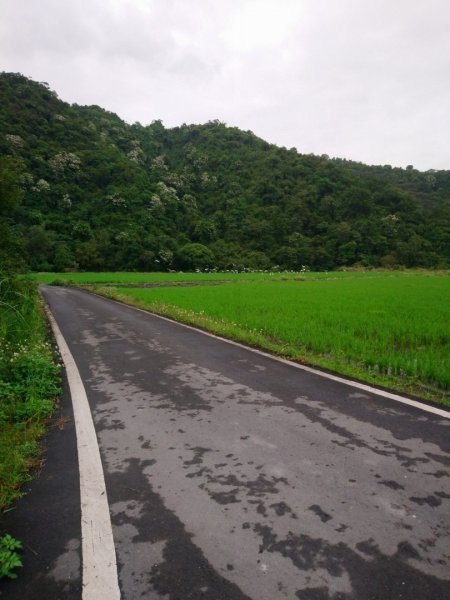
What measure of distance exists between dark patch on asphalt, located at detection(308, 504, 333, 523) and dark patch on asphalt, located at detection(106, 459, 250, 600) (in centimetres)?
79

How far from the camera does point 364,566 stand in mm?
2020

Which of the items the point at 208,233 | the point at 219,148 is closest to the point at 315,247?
the point at 208,233

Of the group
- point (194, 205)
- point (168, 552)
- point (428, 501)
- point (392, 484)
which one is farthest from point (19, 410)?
point (194, 205)

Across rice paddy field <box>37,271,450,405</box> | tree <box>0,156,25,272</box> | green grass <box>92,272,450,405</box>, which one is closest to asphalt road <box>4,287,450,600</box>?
rice paddy field <box>37,271,450,405</box>

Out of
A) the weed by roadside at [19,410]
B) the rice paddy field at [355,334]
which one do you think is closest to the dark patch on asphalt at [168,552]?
the weed by roadside at [19,410]

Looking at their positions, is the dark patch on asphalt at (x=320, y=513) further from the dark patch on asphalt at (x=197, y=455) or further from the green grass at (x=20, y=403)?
the green grass at (x=20, y=403)

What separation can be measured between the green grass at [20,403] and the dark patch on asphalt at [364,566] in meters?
2.07

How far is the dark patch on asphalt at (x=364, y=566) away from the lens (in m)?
1.86

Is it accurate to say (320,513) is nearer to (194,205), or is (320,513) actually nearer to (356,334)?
(356,334)

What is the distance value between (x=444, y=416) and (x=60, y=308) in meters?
15.2

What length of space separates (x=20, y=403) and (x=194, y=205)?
2937 inches

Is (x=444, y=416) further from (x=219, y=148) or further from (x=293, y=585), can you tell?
(x=219, y=148)

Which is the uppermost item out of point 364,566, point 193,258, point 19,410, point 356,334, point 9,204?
point 9,204

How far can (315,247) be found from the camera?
67312 millimetres
